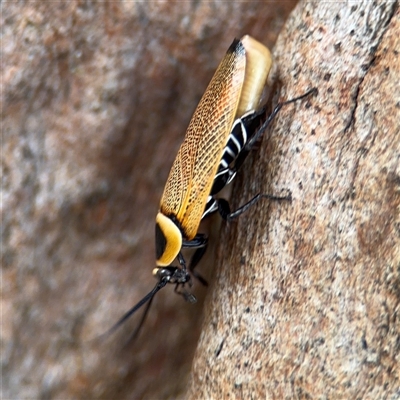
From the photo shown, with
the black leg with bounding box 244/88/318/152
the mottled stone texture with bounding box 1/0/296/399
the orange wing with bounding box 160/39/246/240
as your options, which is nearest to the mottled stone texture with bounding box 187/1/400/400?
the black leg with bounding box 244/88/318/152

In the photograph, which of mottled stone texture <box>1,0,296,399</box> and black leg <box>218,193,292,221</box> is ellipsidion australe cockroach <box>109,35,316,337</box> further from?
mottled stone texture <box>1,0,296,399</box>

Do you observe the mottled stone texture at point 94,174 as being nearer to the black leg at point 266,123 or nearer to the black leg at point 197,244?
the black leg at point 197,244

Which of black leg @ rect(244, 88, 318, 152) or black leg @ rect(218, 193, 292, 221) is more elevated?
black leg @ rect(244, 88, 318, 152)

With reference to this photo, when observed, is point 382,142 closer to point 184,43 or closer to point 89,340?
point 184,43

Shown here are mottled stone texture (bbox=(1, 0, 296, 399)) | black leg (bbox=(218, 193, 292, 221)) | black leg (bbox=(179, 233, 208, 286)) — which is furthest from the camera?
mottled stone texture (bbox=(1, 0, 296, 399))

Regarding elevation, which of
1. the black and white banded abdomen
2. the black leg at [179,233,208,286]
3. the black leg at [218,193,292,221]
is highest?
the black and white banded abdomen

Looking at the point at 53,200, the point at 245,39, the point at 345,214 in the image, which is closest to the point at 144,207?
the point at 53,200

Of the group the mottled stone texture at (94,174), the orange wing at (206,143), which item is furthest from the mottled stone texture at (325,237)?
the mottled stone texture at (94,174)
